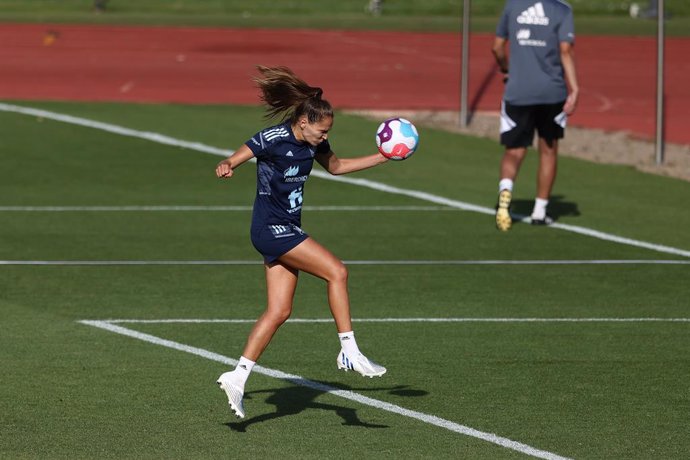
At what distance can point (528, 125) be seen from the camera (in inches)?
612

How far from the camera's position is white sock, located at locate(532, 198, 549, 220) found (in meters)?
15.9

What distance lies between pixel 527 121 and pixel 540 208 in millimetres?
1007

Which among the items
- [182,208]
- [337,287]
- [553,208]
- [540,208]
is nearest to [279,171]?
[337,287]

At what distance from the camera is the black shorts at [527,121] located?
50.8 feet

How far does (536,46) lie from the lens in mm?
15305

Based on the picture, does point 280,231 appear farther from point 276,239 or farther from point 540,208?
point 540,208

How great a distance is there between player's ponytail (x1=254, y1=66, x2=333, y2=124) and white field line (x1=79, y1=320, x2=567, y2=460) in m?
1.88

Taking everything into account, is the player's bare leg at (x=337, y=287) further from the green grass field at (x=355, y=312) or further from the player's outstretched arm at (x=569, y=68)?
the player's outstretched arm at (x=569, y=68)

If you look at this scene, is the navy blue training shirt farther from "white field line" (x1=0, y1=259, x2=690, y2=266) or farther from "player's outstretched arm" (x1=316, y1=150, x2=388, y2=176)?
"white field line" (x1=0, y1=259, x2=690, y2=266)

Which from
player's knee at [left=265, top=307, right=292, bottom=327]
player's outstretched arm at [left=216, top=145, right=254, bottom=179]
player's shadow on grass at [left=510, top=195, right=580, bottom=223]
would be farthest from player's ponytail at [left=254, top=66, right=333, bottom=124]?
player's shadow on grass at [left=510, top=195, right=580, bottom=223]

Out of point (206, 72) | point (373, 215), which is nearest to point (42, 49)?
point (206, 72)

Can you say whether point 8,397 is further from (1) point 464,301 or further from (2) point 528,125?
(2) point 528,125

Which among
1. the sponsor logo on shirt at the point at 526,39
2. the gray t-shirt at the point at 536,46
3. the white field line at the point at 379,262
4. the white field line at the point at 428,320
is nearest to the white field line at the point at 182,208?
the gray t-shirt at the point at 536,46

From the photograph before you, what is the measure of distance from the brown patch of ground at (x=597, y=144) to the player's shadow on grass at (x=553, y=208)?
8.97 ft
